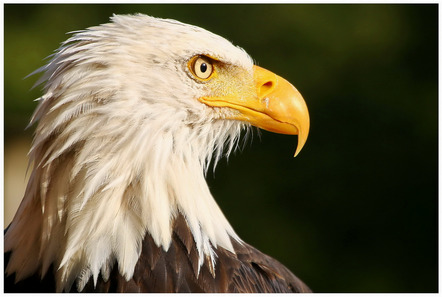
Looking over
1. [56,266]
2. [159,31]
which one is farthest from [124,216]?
[159,31]

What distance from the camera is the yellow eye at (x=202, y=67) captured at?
180cm

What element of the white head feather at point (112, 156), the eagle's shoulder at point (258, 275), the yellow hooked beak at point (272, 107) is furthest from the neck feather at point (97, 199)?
the yellow hooked beak at point (272, 107)

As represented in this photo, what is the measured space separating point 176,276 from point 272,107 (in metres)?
0.58

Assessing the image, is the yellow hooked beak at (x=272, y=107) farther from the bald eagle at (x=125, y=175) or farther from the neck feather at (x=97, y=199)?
the neck feather at (x=97, y=199)

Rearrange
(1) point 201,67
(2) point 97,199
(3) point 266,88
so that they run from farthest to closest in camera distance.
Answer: (3) point 266,88 < (1) point 201,67 < (2) point 97,199

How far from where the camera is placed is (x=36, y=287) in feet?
5.56

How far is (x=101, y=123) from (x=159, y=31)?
1.02ft

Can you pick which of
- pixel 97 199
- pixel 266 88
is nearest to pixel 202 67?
pixel 266 88

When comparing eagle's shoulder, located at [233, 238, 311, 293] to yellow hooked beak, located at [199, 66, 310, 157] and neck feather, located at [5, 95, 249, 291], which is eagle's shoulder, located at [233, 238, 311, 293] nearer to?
neck feather, located at [5, 95, 249, 291]

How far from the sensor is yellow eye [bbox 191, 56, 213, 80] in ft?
5.90

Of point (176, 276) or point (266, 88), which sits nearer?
point (176, 276)

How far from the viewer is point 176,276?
1.69m

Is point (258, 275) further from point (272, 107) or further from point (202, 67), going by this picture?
point (202, 67)

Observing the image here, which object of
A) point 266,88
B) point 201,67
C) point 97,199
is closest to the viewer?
point 97,199
